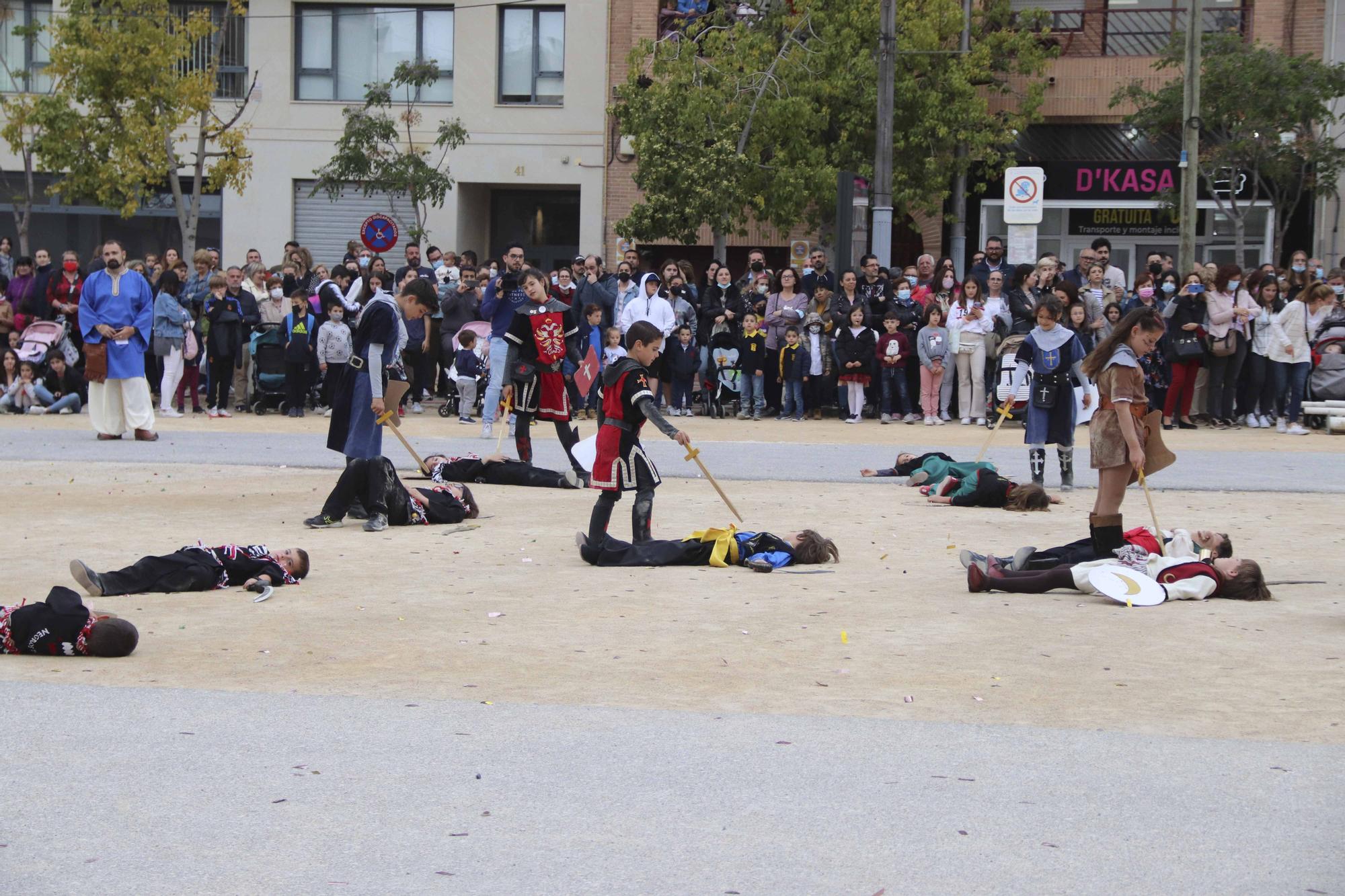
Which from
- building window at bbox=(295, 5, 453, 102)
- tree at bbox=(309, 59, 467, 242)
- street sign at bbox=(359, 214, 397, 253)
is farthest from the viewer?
building window at bbox=(295, 5, 453, 102)

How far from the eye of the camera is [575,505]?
496 inches

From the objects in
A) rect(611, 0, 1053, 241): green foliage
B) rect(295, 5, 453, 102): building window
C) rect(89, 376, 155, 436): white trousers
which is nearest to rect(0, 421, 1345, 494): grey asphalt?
rect(89, 376, 155, 436): white trousers

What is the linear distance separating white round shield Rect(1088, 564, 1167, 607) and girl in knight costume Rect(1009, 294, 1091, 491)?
462cm

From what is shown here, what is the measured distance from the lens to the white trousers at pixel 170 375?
794 inches

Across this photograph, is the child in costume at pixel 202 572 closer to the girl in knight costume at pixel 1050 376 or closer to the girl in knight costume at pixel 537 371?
the girl in knight costume at pixel 537 371

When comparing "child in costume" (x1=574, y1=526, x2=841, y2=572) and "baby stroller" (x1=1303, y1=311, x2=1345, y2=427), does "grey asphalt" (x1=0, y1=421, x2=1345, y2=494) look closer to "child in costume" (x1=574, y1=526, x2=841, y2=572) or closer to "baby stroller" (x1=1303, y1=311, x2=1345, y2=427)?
"baby stroller" (x1=1303, y1=311, x2=1345, y2=427)

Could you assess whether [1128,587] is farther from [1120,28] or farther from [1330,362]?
[1120,28]

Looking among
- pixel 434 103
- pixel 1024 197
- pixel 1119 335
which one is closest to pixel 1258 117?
pixel 1024 197

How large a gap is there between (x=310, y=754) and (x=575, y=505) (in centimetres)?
721

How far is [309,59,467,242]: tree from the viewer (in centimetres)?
2994

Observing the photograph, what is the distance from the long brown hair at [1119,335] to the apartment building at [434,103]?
2449 centimetres

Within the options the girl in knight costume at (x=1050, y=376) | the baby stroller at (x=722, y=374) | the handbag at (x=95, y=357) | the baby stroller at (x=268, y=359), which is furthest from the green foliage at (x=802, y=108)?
the girl in knight costume at (x=1050, y=376)

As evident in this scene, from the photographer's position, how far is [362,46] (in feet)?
111

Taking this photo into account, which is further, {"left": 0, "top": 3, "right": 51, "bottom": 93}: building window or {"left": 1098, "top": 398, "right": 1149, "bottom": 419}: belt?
{"left": 0, "top": 3, "right": 51, "bottom": 93}: building window
